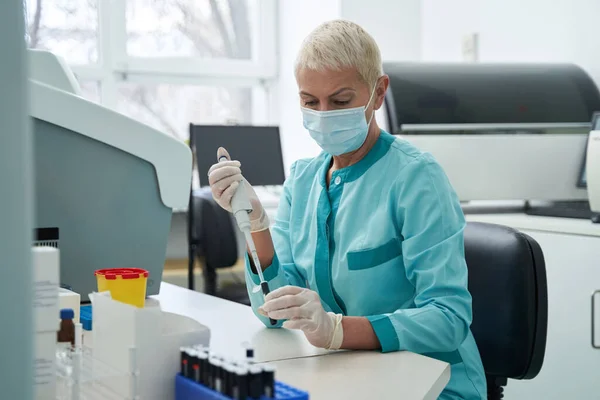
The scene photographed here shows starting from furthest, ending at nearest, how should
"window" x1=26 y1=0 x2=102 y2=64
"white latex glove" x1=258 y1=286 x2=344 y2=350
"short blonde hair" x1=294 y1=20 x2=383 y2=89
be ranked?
"window" x1=26 y1=0 x2=102 y2=64
"short blonde hair" x1=294 y1=20 x2=383 y2=89
"white latex glove" x1=258 y1=286 x2=344 y2=350

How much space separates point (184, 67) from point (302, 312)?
9.23 feet

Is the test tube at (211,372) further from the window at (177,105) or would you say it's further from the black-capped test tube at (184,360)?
the window at (177,105)

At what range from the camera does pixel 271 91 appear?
390 cm

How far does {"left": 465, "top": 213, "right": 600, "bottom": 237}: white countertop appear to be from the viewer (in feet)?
6.48

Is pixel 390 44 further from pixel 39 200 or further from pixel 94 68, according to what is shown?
pixel 39 200

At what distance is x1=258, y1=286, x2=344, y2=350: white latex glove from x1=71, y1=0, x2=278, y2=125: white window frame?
2673mm

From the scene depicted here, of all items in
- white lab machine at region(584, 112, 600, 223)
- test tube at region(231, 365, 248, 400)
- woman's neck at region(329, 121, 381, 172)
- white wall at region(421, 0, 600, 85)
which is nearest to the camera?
test tube at region(231, 365, 248, 400)

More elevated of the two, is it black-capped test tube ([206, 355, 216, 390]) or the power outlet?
the power outlet

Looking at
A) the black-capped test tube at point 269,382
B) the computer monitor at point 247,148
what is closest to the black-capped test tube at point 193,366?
the black-capped test tube at point 269,382

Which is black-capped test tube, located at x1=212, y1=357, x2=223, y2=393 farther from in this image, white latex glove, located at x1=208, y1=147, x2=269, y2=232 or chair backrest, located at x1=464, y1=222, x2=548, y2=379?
chair backrest, located at x1=464, y1=222, x2=548, y2=379

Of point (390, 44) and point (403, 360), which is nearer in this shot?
point (403, 360)

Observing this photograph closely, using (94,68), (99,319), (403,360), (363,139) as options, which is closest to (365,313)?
(403,360)

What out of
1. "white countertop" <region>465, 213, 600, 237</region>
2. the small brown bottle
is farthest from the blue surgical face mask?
"white countertop" <region>465, 213, 600, 237</region>

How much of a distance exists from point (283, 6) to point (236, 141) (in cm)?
109
